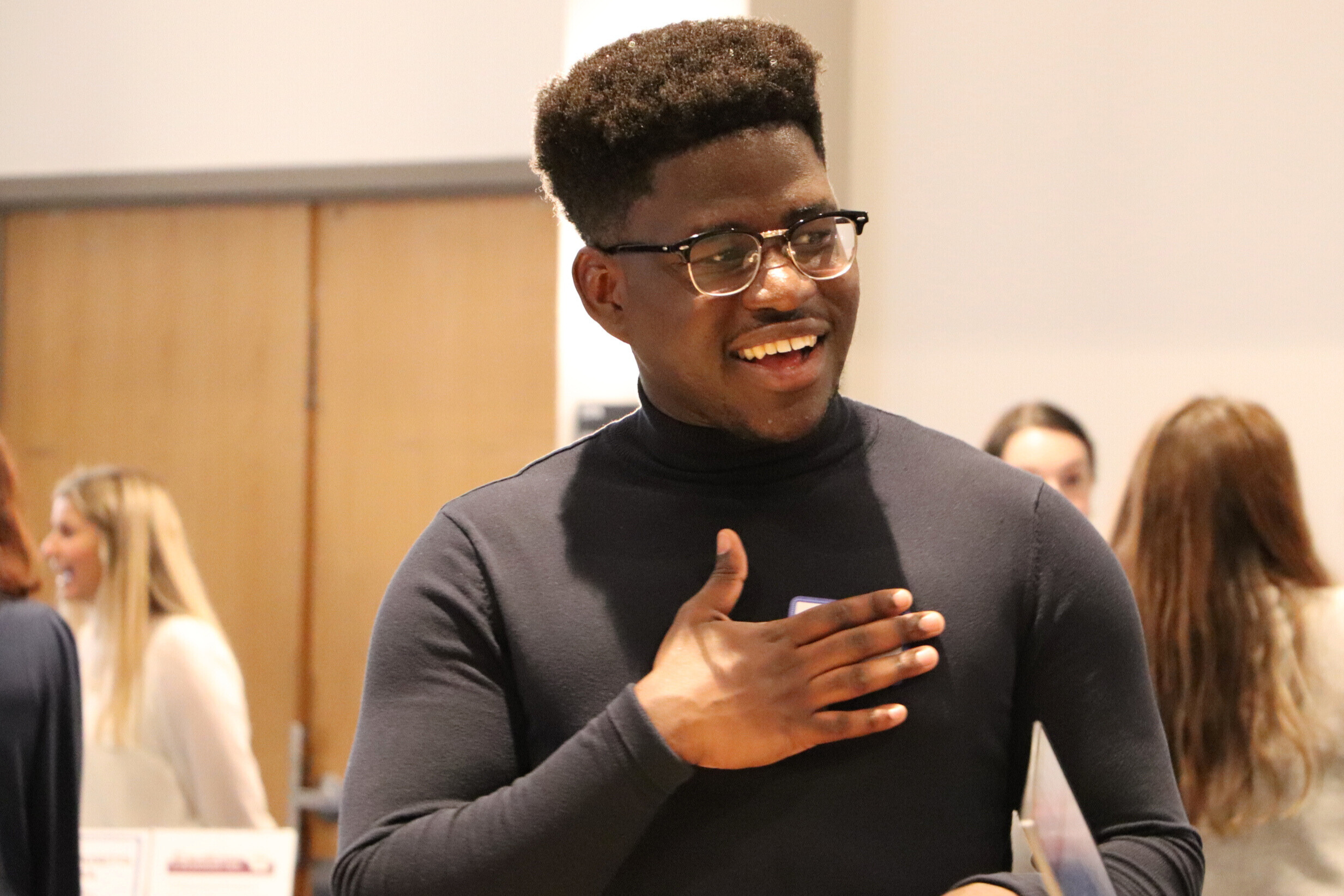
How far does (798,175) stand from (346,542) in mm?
3023

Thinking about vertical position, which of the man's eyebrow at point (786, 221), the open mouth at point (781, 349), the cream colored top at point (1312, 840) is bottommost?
the cream colored top at point (1312, 840)

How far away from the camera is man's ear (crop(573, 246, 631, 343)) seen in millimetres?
1169

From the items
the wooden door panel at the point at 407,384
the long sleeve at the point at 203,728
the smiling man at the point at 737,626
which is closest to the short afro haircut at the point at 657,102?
the smiling man at the point at 737,626

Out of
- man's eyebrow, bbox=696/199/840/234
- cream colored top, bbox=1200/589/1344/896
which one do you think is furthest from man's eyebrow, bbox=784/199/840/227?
cream colored top, bbox=1200/589/1344/896

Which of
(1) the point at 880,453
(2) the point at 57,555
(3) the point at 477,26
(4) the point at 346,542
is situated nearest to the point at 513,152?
(3) the point at 477,26

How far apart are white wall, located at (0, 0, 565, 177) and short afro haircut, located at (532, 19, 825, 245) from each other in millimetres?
2469

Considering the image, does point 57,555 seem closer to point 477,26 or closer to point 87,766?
point 87,766

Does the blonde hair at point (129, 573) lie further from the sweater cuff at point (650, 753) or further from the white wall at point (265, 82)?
the sweater cuff at point (650, 753)

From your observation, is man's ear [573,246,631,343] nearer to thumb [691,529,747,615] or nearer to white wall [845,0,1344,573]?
thumb [691,529,747,615]

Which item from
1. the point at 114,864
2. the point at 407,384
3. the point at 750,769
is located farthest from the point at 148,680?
the point at 750,769

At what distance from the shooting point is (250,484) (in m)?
3.96

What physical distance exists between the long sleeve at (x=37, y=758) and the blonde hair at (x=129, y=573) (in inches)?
36.7

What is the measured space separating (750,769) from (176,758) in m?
2.36

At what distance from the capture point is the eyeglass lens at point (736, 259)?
108cm
